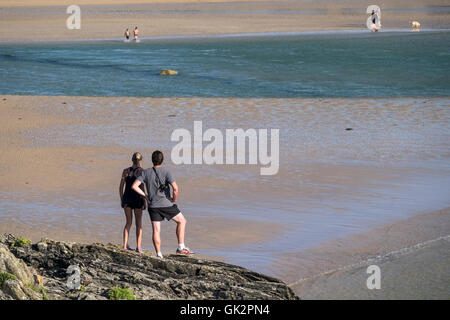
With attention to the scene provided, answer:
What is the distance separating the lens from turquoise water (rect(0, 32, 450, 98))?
32656mm

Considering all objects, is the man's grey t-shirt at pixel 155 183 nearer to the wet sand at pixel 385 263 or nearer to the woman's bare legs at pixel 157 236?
the woman's bare legs at pixel 157 236

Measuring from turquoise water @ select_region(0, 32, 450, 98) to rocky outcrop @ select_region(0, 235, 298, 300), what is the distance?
20.0 meters

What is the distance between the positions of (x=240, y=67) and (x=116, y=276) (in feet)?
104

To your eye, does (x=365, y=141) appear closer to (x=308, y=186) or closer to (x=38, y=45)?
(x=308, y=186)

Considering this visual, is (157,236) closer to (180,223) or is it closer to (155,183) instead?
(180,223)

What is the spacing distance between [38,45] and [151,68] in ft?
57.2

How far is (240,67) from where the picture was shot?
40938 millimetres

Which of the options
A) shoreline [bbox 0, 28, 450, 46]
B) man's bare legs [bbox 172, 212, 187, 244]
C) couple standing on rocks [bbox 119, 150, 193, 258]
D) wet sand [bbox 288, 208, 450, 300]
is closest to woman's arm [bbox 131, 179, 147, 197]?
couple standing on rocks [bbox 119, 150, 193, 258]

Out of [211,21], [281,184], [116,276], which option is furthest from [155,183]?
[211,21]

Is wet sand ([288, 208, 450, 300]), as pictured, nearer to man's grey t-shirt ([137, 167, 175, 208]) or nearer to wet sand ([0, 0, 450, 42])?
man's grey t-shirt ([137, 167, 175, 208])

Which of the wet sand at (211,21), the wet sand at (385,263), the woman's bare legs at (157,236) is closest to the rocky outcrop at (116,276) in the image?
the woman's bare legs at (157,236)

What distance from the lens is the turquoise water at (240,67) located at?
107 feet

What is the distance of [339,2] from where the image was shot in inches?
4631

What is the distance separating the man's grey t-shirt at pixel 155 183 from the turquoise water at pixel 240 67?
1956 centimetres
